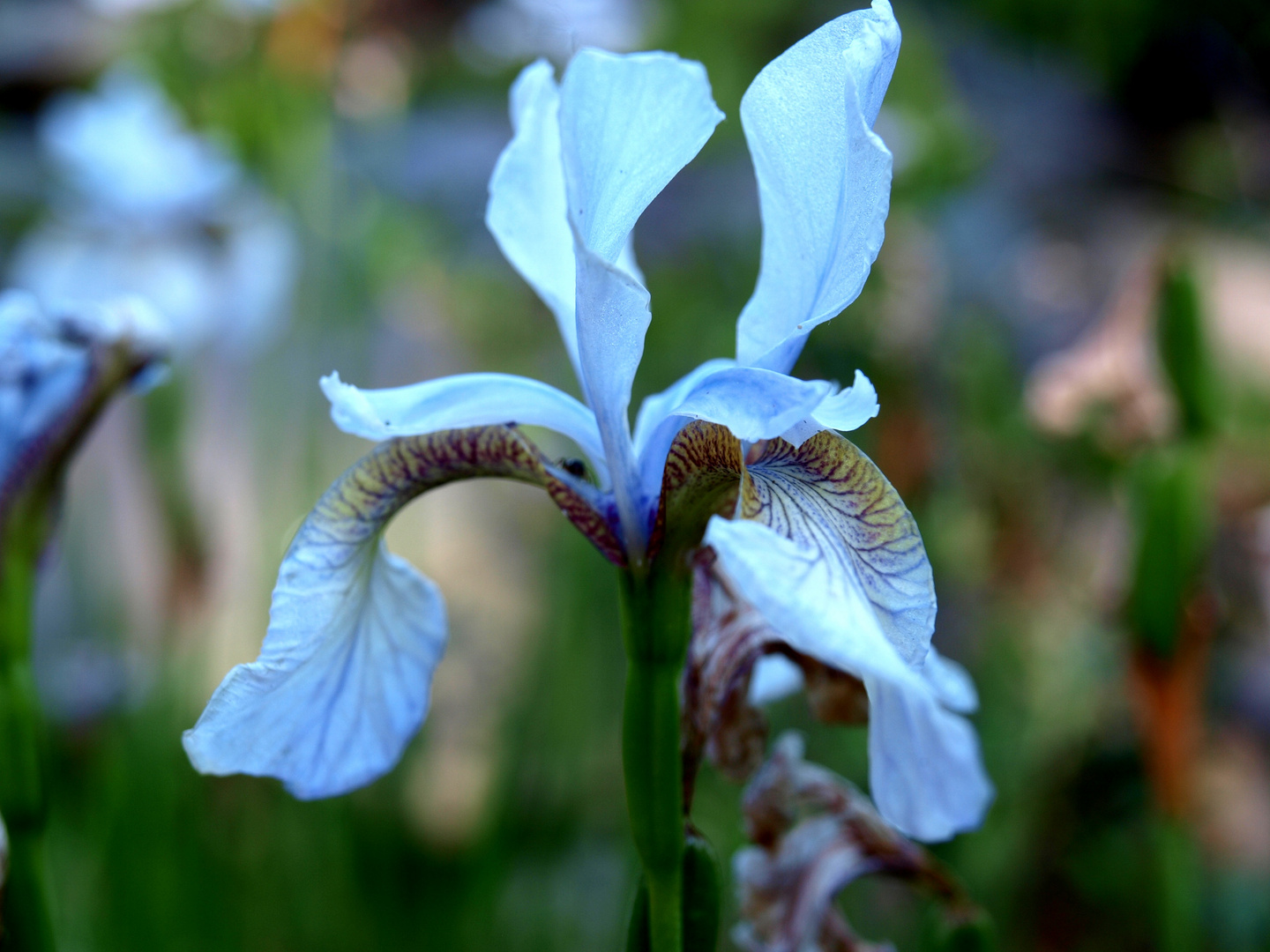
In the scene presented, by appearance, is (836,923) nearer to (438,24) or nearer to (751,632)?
(751,632)

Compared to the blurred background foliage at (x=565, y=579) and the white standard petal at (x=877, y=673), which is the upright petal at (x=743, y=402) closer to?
the white standard petal at (x=877, y=673)

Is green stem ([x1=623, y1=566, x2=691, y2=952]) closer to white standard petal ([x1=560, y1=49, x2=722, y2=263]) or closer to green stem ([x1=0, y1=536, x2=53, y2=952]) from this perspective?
white standard petal ([x1=560, y1=49, x2=722, y2=263])

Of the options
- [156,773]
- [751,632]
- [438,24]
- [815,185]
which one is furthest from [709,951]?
[438,24]

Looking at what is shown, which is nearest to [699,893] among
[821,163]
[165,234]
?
[821,163]

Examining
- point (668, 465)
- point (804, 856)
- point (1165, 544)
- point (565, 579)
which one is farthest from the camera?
point (565, 579)

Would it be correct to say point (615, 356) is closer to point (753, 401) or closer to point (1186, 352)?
point (753, 401)

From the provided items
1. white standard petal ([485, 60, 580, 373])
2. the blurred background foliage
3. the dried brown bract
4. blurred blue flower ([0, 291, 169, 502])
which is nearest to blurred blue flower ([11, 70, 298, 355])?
the blurred background foliage
